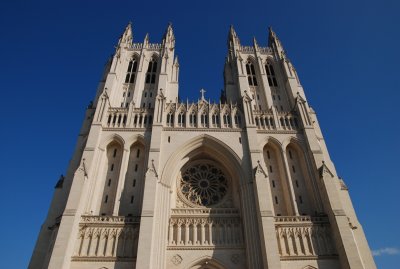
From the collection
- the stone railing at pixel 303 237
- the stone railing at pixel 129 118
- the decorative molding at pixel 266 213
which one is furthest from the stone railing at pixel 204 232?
the stone railing at pixel 129 118

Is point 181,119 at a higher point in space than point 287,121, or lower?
higher

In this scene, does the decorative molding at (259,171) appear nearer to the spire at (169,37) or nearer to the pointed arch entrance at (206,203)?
the pointed arch entrance at (206,203)

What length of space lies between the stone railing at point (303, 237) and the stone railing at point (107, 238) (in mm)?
10972

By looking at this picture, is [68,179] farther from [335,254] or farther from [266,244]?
[335,254]

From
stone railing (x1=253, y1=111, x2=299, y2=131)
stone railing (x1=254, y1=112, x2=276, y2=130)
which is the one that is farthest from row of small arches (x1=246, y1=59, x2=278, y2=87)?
stone railing (x1=254, y1=112, x2=276, y2=130)

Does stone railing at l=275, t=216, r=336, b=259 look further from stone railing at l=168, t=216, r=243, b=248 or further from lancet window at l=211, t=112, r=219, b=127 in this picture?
lancet window at l=211, t=112, r=219, b=127

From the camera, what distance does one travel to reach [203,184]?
2650 centimetres

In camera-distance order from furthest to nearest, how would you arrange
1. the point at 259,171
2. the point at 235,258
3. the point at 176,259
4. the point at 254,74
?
the point at 254,74, the point at 259,171, the point at 235,258, the point at 176,259

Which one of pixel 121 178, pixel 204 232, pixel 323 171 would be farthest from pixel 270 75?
pixel 121 178

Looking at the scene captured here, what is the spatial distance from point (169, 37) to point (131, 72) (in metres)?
8.41

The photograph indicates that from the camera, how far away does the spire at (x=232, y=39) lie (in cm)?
3933

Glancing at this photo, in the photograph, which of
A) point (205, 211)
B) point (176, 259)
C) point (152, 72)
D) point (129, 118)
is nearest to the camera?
point (176, 259)

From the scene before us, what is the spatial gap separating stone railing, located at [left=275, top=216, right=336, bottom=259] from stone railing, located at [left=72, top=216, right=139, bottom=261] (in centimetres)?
1097

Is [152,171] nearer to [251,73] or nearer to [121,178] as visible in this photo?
[121,178]
